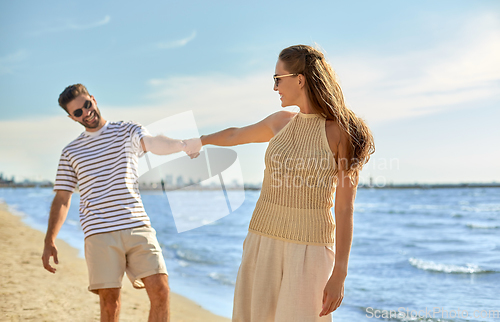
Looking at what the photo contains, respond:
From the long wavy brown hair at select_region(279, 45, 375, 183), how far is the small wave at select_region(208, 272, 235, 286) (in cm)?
617

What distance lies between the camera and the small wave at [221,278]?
7.94 metres

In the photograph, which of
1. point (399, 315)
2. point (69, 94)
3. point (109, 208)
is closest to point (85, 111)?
point (69, 94)

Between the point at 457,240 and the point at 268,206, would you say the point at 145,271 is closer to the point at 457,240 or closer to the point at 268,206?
the point at 268,206

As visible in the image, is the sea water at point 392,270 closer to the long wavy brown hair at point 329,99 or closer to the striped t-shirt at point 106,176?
the striped t-shirt at point 106,176

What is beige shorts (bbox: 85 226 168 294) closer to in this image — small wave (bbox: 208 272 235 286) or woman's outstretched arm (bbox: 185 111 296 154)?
woman's outstretched arm (bbox: 185 111 296 154)

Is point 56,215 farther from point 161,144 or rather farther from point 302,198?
point 302,198

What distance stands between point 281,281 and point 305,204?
0.38 metres

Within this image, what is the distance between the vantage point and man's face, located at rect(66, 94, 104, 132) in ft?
9.82

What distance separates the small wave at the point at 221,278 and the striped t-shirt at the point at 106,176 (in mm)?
5199

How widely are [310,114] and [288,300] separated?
90cm

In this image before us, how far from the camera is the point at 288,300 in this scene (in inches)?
79.2

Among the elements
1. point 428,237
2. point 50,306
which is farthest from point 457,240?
point 50,306

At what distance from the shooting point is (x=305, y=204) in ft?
7.09

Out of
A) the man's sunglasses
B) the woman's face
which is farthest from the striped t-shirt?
the woman's face
